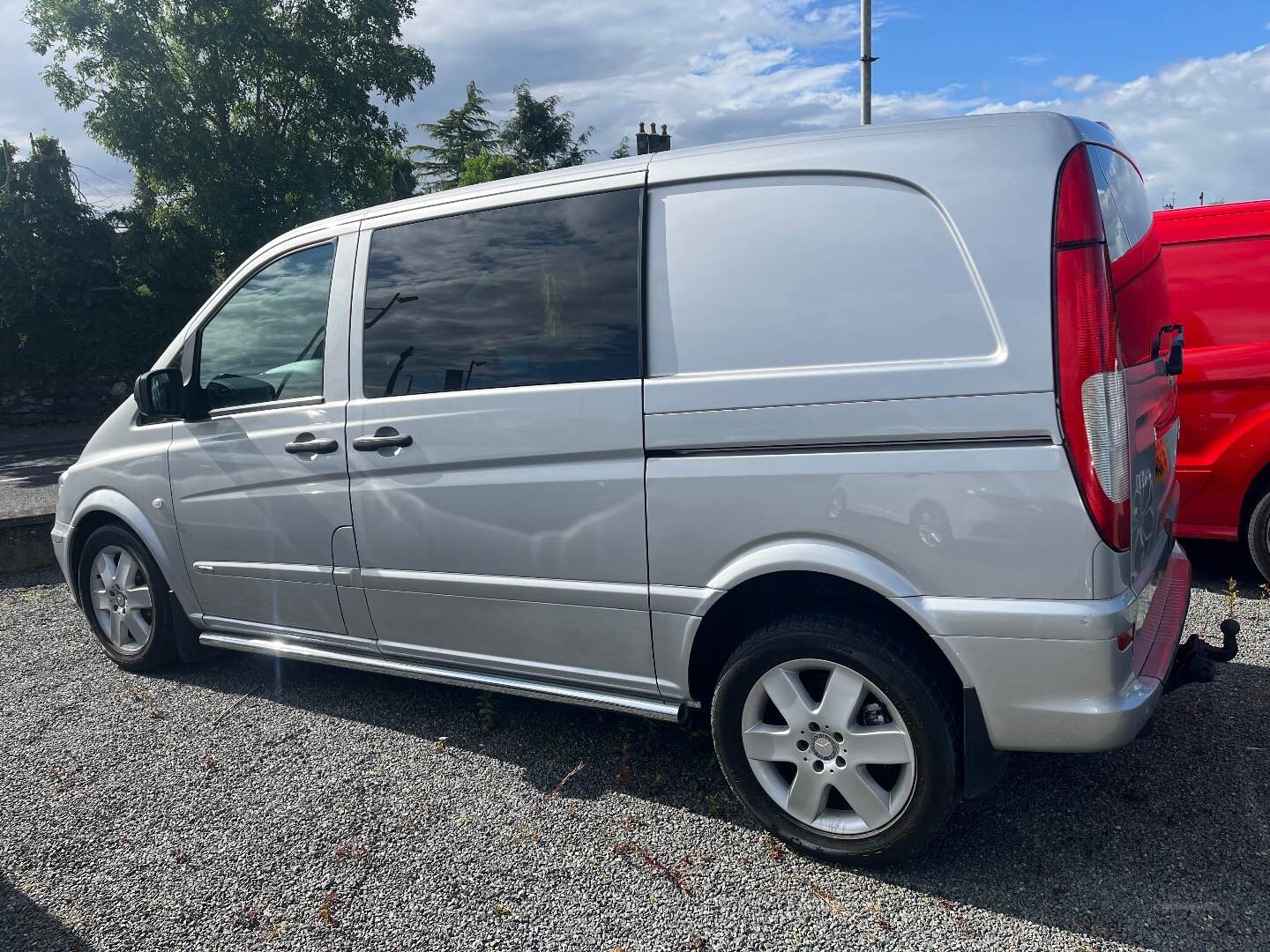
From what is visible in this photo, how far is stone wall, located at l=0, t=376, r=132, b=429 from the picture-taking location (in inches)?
732

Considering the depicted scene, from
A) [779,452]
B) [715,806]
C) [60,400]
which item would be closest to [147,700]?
[715,806]

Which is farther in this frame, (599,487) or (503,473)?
(503,473)

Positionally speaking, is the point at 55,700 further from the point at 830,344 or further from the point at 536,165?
the point at 536,165

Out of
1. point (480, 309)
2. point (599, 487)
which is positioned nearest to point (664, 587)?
point (599, 487)

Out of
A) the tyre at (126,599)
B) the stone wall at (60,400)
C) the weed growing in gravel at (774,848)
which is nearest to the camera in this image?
the weed growing in gravel at (774,848)

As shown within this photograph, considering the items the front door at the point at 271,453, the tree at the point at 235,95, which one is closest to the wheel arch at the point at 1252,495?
the front door at the point at 271,453

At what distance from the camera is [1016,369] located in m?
2.26

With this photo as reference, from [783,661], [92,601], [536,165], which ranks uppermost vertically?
[536,165]

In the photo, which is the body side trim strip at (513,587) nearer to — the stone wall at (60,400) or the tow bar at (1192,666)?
the tow bar at (1192,666)

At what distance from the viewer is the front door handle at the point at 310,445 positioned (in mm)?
3496

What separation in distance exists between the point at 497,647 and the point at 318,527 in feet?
2.95

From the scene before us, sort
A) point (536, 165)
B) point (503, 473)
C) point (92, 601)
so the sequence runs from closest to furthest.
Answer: point (503, 473) → point (92, 601) → point (536, 165)

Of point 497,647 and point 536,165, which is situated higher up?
point 536,165

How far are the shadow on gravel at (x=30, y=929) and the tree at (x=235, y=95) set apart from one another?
18.4 meters
